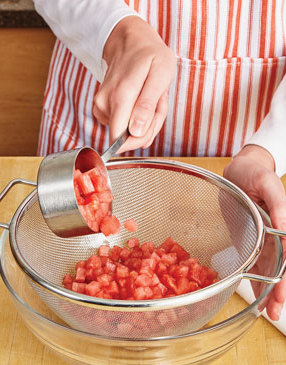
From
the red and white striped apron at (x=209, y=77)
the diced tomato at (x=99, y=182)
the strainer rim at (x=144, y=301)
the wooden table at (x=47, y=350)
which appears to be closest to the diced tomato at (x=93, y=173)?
the diced tomato at (x=99, y=182)

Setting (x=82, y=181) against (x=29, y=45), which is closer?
(x=82, y=181)

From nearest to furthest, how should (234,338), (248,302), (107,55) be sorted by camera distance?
(234,338)
(248,302)
(107,55)

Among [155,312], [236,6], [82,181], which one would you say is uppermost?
[236,6]

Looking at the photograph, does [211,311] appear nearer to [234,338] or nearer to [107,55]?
[234,338]

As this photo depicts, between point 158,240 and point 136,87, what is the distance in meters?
0.32

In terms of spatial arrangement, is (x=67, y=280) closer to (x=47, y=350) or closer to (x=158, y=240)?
(x=47, y=350)

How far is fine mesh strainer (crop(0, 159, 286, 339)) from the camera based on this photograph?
846 millimetres

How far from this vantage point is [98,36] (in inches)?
50.2

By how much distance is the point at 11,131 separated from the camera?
2383mm

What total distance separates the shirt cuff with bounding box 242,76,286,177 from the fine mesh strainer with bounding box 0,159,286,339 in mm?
193

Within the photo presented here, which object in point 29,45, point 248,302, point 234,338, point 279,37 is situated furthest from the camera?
point 29,45

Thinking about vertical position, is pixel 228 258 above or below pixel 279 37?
below

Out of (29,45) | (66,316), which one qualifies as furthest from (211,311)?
(29,45)

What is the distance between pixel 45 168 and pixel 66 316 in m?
0.24
